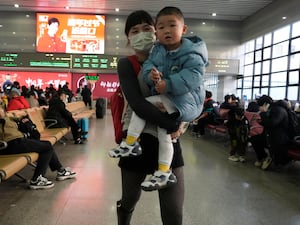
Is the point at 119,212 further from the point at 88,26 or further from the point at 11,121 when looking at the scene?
the point at 88,26

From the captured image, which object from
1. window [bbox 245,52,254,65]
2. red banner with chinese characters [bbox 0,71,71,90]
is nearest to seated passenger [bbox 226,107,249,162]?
window [bbox 245,52,254,65]

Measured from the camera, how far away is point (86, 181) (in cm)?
412

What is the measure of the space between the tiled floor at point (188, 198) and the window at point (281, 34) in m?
11.5

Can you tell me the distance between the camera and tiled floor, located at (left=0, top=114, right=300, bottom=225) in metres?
2.93

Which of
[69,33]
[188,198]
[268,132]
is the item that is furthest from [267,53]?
[188,198]

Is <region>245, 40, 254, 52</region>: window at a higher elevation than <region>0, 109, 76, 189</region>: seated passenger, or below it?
higher

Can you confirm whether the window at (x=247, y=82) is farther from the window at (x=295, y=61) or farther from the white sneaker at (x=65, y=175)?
the white sneaker at (x=65, y=175)

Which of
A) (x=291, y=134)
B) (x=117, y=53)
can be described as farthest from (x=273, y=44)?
(x=291, y=134)

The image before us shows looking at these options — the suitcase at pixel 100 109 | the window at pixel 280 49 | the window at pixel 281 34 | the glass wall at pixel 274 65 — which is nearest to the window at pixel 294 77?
the glass wall at pixel 274 65

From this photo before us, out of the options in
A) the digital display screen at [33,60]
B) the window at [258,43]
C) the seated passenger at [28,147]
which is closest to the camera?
the seated passenger at [28,147]

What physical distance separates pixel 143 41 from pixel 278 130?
391 cm

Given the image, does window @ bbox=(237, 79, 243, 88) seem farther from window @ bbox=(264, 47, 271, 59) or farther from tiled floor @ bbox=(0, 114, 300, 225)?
tiled floor @ bbox=(0, 114, 300, 225)

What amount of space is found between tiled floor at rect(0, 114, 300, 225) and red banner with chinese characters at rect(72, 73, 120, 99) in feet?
49.4

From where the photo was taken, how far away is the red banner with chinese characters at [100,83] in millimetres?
20016
